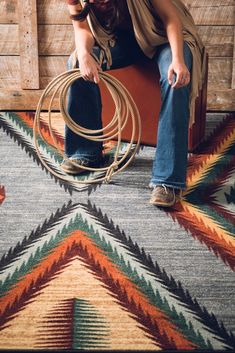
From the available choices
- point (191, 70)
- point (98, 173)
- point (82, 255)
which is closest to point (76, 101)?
point (98, 173)

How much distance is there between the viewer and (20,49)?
3436 millimetres

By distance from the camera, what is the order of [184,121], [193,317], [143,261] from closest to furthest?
1. [193,317]
2. [143,261]
3. [184,121]

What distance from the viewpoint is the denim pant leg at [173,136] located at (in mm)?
2283

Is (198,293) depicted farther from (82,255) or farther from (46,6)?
(46,6)

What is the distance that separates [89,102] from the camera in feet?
8.46

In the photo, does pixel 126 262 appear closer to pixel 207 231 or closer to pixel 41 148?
pixel 207 231

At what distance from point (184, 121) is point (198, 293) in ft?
2.61

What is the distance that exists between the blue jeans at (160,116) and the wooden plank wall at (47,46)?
2.74 feet

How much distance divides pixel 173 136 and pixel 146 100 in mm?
512

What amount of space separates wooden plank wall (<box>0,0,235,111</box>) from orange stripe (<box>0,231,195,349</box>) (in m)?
1.64

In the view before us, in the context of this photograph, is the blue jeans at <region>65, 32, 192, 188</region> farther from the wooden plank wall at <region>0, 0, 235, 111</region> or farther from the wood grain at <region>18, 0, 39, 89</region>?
the wood grain at <region>18, 0, 39, 89</region>

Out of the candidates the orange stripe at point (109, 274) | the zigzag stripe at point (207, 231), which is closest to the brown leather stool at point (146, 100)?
the zigzag stripe at point (207, 231)

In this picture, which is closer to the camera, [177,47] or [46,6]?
[177,47]

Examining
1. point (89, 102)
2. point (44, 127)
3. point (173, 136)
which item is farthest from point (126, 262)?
point (44, 127)
